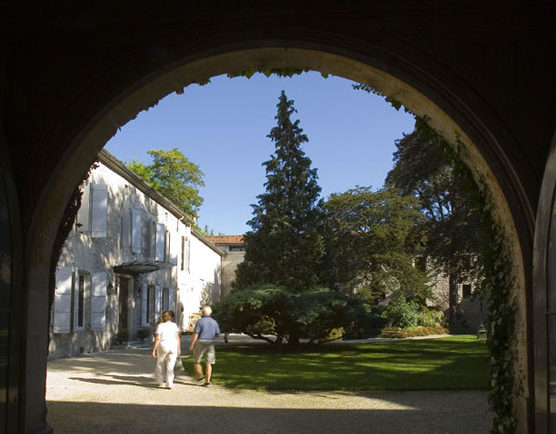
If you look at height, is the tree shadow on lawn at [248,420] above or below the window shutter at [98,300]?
below

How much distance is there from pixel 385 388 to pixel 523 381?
19.3 feet

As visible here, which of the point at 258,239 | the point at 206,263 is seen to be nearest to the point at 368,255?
the point at 258,239

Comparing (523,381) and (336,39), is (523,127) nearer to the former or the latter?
(336,39)

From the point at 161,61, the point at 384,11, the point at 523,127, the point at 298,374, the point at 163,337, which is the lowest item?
the point at 298,374

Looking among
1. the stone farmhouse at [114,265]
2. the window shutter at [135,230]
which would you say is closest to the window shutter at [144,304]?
the stone farmhouse at [114,265]

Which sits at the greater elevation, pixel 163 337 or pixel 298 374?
pixel 163 337

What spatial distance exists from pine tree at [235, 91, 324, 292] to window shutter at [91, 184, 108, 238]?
1061 cm

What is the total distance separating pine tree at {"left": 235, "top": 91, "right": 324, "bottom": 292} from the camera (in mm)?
Result: 26938

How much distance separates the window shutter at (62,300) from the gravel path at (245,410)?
4390 mm

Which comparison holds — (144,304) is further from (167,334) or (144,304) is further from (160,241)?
(167,334)

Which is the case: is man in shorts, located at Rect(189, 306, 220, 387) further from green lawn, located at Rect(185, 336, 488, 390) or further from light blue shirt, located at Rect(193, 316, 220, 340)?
green lawn, located at Rect(185, 336, 488, 390)

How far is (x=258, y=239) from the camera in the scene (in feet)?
92.3

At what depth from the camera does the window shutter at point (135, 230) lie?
21422 millimetres

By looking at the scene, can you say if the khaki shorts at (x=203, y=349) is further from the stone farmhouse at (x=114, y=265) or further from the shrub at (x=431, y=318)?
the shrub at (x=431, y=318)
